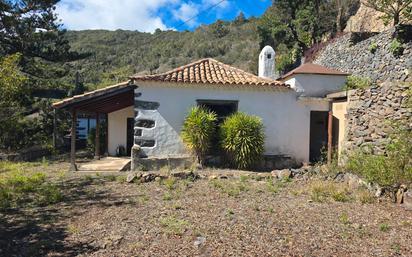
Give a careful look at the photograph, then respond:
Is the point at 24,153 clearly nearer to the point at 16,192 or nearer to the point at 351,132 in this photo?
the point at 16,192

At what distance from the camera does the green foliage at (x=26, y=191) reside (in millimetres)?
7863

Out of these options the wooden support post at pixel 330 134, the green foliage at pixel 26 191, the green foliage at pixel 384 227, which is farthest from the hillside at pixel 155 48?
the green foliage at pixel 384 227

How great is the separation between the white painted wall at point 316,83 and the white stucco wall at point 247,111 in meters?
0.34

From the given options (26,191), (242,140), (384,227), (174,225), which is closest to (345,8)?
(242,140)

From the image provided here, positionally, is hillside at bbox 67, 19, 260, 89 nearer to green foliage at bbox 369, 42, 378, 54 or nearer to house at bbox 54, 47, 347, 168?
green foliage at bbox 369, 42, 378, 54

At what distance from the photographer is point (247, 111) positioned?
13070mm

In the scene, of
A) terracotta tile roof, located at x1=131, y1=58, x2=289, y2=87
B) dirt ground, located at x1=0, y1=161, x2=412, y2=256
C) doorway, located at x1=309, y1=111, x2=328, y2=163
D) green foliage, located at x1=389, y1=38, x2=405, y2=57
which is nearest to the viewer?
dirt ground, located at x1=0, y1=161, x2=412, y2=256

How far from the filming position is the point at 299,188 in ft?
30.0

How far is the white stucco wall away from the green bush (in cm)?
102

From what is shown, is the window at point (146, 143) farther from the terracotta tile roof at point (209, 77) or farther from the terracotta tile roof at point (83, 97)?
A: the terracotta tile roof at point (209, 77)

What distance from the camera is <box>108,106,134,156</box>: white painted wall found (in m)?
17.4

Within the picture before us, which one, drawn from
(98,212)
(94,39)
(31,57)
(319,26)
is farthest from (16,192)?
(94,39)

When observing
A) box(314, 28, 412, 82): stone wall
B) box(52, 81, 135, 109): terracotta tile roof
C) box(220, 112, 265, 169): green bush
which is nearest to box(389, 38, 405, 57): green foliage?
box(314, 28, 412, 82): stone wall

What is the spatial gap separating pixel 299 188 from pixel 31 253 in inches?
256
